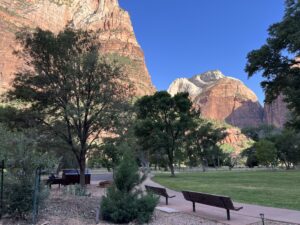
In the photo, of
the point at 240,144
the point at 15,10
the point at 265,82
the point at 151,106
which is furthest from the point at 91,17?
the point at 265,82

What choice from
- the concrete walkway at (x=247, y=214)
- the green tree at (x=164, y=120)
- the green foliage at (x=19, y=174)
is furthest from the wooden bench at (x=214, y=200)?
the green tree at (x=164, y=120)

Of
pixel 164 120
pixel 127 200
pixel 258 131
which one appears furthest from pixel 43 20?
pixel 127 200

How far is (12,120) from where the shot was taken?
1655cm

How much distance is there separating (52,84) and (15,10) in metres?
139

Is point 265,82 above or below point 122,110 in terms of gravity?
above

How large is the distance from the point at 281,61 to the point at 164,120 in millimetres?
19401

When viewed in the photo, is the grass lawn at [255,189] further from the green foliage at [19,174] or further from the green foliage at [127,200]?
the green foliage at [19,174]

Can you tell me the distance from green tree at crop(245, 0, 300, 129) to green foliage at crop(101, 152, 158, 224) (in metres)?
15.3

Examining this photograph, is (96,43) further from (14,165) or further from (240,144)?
(240,144)

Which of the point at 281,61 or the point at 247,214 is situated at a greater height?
the point at 281,61

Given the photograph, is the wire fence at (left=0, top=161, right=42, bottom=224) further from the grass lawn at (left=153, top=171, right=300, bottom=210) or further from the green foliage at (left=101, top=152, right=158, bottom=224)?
the grass lawn at (left=153, top=171, right=300, bottom=210)

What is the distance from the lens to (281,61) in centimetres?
2364

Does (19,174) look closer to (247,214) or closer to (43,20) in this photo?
(247,214)

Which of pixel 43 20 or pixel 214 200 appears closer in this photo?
pixel 214 200
